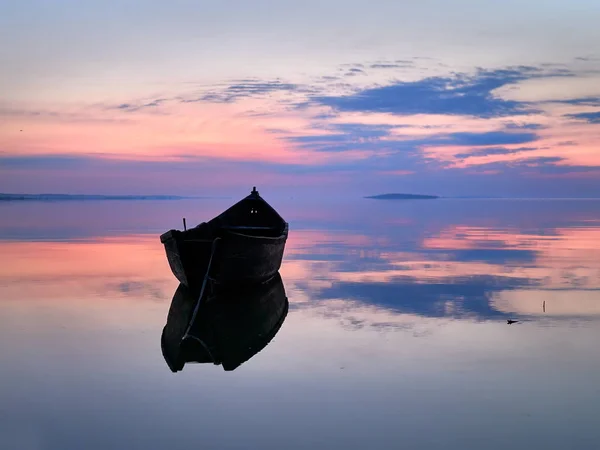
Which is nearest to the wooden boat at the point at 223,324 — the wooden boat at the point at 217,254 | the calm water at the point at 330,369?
the calm water at the point at 330,369

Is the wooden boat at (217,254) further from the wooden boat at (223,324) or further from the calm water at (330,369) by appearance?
the calm water at (330,369)

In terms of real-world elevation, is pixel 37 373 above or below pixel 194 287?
above

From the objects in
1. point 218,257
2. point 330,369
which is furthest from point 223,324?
point 330,369

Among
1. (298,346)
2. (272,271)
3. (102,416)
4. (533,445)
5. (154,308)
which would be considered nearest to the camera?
(533,445)

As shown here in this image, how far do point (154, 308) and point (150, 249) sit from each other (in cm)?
1326

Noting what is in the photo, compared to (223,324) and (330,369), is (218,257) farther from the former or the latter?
(330,369)

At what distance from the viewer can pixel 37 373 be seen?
31.2 ft

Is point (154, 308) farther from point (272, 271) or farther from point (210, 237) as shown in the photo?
point (272, 271)

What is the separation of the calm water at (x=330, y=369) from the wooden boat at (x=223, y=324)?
30 cm

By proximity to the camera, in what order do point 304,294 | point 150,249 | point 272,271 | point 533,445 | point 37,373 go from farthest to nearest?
point 150,249, point 272,271, point 304,294, point 37,373, point 533,445

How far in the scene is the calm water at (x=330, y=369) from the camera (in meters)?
7.22

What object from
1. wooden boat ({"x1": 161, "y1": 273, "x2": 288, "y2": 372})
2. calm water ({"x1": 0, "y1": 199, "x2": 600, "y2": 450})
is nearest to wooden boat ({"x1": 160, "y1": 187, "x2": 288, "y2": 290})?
wooden boat ({"x1": 161, "y1": 273, "x2": 288, "y2": 372})

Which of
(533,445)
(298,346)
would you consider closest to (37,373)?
(298,346)

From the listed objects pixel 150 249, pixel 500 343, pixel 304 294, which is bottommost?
pixel 150 249
